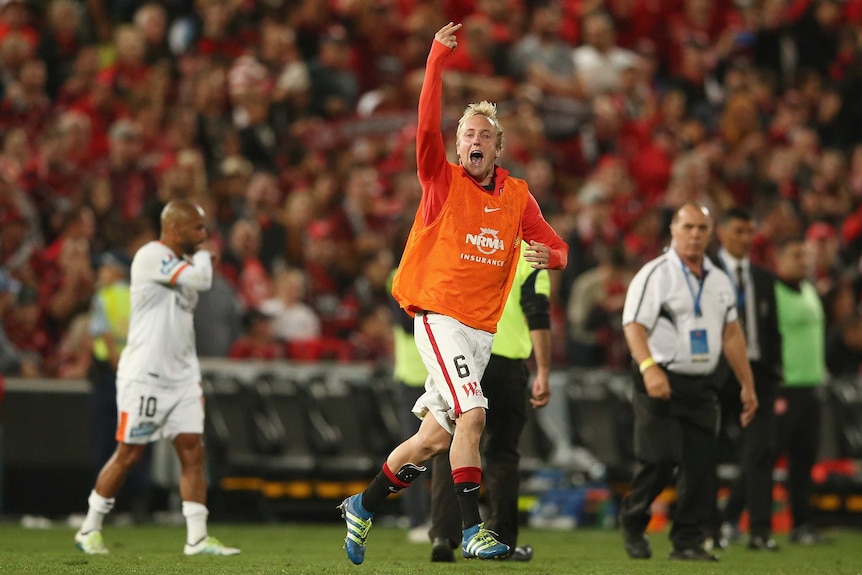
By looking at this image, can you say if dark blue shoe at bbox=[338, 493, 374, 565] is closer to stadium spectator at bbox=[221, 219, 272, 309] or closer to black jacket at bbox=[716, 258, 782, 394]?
black jacket at bbox=[716, 258, 782, 394]

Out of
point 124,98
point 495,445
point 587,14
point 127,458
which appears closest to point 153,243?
point 127,458

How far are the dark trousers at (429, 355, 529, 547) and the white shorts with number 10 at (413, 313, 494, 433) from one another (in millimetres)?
1278

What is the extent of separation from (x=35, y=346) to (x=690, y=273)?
746 cm

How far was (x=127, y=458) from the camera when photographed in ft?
34.4

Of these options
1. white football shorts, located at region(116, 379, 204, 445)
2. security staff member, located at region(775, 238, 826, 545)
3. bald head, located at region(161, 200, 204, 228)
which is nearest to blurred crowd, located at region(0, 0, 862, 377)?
security staff member, located at region(775, 238, 826, 545)

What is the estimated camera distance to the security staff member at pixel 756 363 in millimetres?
12328

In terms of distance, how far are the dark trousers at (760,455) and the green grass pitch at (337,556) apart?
317 mm

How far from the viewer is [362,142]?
1938 centimetres

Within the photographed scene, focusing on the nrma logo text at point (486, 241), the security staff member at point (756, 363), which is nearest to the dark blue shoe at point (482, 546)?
the nrma logo text at point (486, 241)

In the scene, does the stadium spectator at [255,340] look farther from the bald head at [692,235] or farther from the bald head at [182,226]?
the bald head at [692,235]

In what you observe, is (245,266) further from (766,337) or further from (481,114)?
(481,114)

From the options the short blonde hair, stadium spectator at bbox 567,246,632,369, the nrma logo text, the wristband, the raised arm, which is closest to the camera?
the raised arm

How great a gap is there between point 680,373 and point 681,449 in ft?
1.76

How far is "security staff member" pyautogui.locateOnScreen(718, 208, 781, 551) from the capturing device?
12328mm
